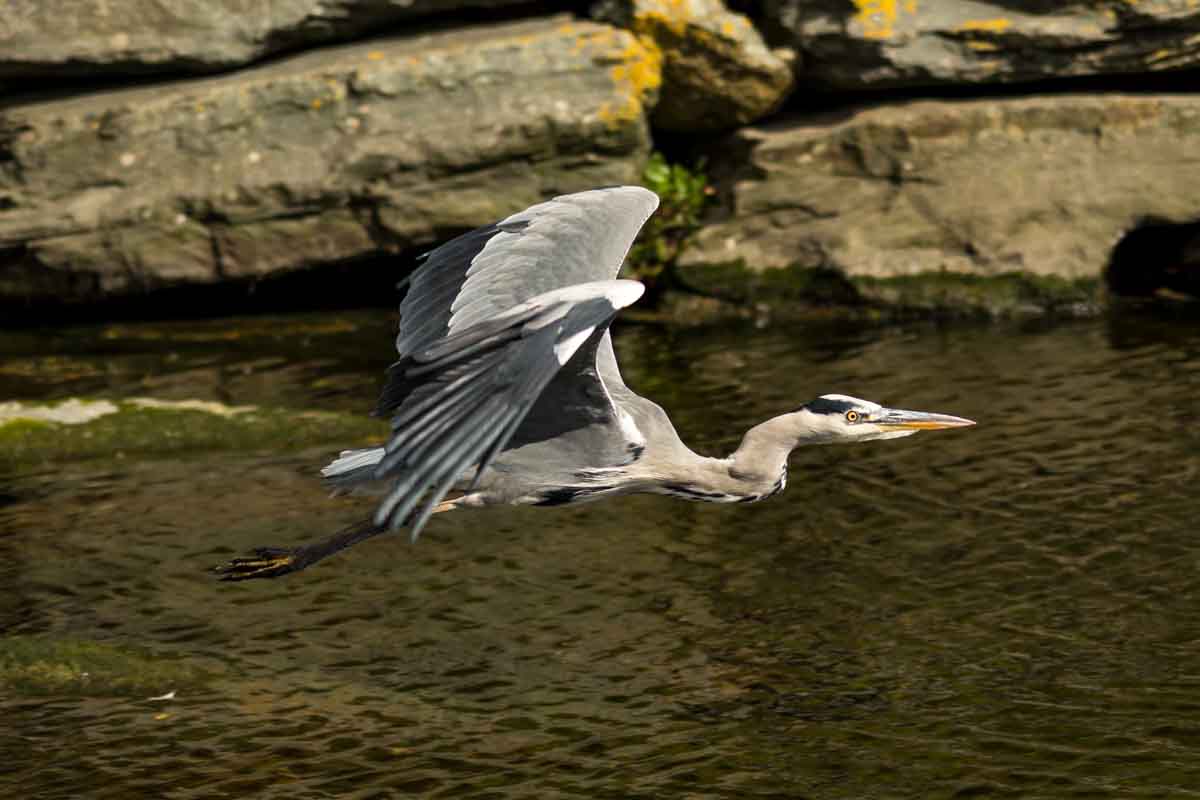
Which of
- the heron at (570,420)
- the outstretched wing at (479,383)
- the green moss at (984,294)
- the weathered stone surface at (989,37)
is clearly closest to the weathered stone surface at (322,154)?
the weathered stone surface at (989,37)

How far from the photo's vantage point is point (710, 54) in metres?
11.5

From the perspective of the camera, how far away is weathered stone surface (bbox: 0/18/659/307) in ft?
37.0

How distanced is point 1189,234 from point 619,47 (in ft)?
12.9

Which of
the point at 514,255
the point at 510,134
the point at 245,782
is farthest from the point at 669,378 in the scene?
the point at 245,782

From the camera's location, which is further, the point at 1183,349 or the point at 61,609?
the point at 1183,349

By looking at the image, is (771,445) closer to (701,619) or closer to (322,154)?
(701,619)

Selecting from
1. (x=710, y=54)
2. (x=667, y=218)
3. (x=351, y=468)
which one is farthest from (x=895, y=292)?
(x=351, y=468)

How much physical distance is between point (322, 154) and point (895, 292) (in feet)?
12.7

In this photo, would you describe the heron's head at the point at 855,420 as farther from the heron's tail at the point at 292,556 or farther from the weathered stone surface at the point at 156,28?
the weathered stone surface at the point at 156,28

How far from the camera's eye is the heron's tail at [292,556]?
5.47 metres

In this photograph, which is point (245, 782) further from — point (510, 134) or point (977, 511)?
point (510, 134)

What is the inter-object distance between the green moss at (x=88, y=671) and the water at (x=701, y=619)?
10cm

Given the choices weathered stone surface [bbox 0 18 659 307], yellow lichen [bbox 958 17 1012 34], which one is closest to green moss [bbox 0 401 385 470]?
weathered stone surface [bbox 0 18 659 307]

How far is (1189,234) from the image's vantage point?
37.0 feet
